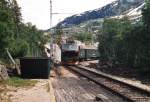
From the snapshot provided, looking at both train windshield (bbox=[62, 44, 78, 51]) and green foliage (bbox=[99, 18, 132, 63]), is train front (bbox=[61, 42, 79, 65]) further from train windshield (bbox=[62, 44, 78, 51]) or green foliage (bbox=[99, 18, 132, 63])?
green foliage (bbox=[99, 18, 132, 63])

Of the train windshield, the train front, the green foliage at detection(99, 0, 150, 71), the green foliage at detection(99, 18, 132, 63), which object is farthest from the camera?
the train windshield

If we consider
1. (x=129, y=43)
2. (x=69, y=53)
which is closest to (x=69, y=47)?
(x=69, y=53)

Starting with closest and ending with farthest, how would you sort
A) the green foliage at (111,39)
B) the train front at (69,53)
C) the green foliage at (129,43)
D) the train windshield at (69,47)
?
the green foliage at (129,43)
the green foliage at (111,39)
the train front at (69,53)
the train windshield at (69,47)

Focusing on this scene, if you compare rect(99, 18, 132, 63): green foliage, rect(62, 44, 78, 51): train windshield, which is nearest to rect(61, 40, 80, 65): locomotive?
rect(62, 44, 78, 51): train windshield

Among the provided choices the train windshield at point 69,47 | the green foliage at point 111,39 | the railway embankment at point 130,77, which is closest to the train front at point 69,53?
the train windshield at point 69,47

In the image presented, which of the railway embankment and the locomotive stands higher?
the locomotive

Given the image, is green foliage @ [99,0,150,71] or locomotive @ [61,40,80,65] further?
locomotive @ [61,40,80,65]

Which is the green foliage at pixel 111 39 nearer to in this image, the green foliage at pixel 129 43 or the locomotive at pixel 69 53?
the green foliage at pixel 129 43


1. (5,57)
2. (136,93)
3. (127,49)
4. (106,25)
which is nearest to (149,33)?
(127,49)

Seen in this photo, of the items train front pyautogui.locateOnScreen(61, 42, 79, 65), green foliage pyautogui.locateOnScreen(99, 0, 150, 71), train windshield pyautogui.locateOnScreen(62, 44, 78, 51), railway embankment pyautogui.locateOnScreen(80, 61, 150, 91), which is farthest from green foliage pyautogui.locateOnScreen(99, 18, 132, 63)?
railway embankment pyautogui.locateOnScreen(80, 61, 150, 91)

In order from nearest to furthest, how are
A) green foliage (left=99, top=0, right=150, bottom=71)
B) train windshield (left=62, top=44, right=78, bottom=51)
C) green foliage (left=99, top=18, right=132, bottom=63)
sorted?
green foliage (left=99, top=0, right=150, bottom=71) → green foliage (left=99, top=18, right=132, bottom=63) → train windshield (left=62, top=44, right=78, bottom=51)

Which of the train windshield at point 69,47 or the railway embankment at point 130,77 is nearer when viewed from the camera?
the railway embankment at point 130,77

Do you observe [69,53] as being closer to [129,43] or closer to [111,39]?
[111,39]

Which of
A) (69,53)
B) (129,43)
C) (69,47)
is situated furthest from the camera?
(69,47)
